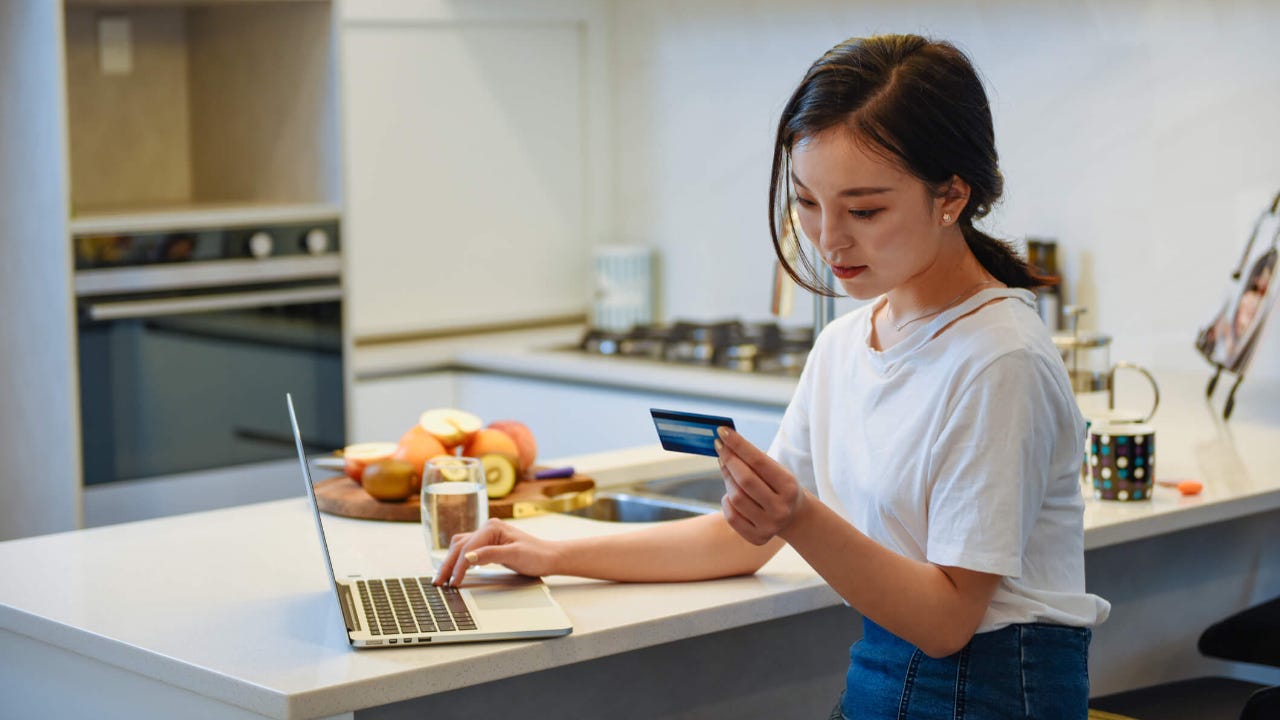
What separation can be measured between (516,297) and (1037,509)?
320cm

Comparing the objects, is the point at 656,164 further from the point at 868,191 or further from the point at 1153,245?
the point at 868,191

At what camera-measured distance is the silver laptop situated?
5.10ft

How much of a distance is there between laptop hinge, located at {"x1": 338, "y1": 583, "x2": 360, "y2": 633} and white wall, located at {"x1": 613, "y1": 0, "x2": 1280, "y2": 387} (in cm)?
143

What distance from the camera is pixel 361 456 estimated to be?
2.25m

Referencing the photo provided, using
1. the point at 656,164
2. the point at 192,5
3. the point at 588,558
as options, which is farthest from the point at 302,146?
the point at 588,558

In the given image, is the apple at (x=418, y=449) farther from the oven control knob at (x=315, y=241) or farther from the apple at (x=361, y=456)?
the oven control knob at (x=315, y=241)

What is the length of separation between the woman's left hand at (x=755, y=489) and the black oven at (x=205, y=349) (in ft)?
7.74

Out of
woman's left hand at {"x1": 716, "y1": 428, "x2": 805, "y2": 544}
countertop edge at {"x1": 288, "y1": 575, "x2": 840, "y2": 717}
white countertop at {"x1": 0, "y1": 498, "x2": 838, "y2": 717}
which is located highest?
woman's left hand at {"x1": 716, "y1": 428, "x2": 805, "y2": 544}

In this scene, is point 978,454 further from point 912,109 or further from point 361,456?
point 361,456

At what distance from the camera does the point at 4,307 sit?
341cm

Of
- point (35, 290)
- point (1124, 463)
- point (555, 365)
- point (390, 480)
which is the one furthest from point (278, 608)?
point (555, 365)

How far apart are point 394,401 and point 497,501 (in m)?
1.86

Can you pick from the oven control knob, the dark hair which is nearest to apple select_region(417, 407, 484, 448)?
the dark hair

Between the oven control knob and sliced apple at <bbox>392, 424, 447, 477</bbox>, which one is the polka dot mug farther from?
the oven control knob
